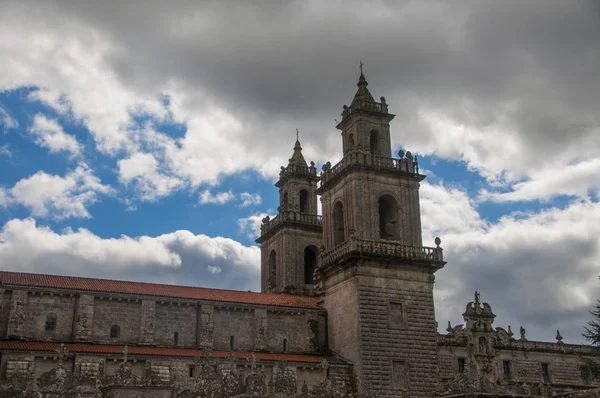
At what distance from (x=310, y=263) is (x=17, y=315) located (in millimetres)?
26228

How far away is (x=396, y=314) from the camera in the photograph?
4178 cm

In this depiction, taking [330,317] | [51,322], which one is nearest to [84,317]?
[51,322]

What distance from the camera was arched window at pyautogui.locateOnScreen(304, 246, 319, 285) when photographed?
5566cm

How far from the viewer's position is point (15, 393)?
19344 mm

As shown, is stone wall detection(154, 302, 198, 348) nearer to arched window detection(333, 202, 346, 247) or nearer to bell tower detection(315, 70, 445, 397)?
bell tower detection(315, 70, 445, 397)

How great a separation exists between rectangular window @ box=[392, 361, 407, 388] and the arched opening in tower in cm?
1783

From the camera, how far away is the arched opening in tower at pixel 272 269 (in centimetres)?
5681

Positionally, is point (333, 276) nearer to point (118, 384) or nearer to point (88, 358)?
point (88, 358)

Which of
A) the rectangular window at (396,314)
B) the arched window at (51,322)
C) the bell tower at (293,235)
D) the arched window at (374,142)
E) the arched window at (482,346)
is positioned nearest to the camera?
the arched window at (51,322)

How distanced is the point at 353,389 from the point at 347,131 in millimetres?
18400

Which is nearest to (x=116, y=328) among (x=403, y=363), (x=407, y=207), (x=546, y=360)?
(x=403, y=363)

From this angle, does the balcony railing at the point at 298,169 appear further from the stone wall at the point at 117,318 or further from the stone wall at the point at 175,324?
the stone wall at the point at 117,318

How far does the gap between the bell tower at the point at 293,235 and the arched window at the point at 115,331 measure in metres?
17.7

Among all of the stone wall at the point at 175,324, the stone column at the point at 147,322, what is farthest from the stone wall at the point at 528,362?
the stone column at the point at 147,322
